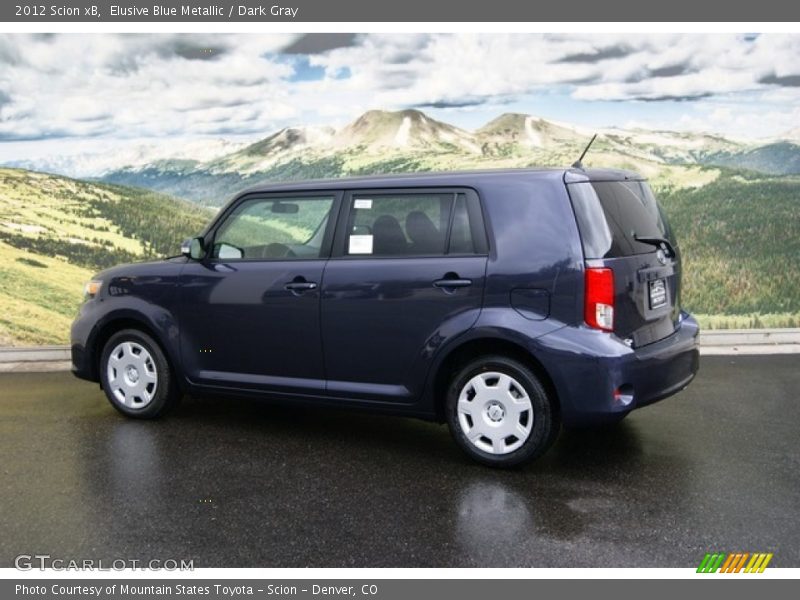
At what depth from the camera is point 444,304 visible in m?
5.12

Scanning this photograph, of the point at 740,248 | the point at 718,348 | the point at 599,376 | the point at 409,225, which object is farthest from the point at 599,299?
the point at 740,248

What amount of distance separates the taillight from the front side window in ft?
5.80

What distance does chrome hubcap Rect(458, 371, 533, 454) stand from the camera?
16.3 feet

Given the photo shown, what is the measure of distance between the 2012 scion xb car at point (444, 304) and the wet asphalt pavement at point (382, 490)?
0.37m

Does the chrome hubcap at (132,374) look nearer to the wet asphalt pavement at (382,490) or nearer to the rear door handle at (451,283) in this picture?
the wet asphalt pavement at (382,490)

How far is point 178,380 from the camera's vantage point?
619cm

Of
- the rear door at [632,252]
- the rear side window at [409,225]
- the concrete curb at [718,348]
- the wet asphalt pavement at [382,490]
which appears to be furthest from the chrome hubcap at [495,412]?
the concrete curb at [718,348]

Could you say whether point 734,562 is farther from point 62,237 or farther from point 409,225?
point 62,237

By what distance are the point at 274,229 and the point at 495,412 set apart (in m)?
1.95

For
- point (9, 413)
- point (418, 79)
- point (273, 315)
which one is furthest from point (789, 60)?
point (9, 413)

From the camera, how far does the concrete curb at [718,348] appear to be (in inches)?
336

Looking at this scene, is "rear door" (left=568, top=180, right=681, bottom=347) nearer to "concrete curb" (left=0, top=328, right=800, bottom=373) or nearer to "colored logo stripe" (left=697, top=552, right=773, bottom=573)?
"colored logo stripe" (left=697, top=552, right=773, bottom=573)

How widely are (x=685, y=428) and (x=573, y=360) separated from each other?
5.36 feet
